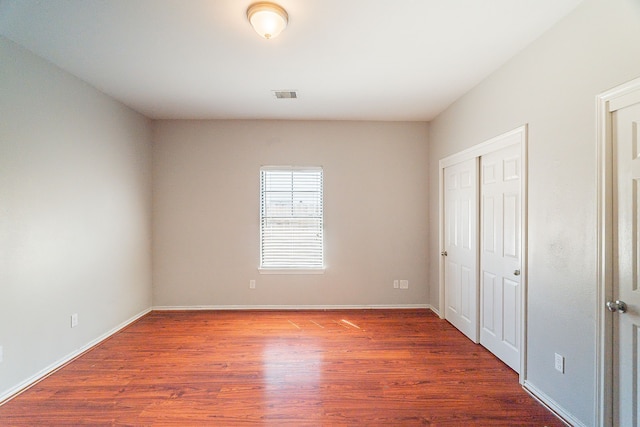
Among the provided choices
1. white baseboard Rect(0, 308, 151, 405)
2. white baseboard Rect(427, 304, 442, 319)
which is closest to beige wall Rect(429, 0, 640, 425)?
white baseboard Rect(427, 304, 442, 319)

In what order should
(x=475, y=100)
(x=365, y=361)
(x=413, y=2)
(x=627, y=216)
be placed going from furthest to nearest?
(x=475, y=100) < (x=365, y=361) < (x=413, y=2) < (x=627, y=216)

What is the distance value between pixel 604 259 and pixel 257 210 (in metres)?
3.62

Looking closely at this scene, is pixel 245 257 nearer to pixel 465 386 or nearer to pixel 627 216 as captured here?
pixel 465 386

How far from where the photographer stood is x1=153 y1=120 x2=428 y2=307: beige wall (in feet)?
13.3

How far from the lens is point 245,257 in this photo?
406 cm

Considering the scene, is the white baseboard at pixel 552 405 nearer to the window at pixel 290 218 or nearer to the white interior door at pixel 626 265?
the white interior door at pixel 626 265

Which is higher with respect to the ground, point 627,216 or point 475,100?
point 475,100

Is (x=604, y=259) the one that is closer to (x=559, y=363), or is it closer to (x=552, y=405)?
(x=559, y=363)

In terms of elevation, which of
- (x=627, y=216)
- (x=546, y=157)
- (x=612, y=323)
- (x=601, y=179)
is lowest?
(x=612, y=323)

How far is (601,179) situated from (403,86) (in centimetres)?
193

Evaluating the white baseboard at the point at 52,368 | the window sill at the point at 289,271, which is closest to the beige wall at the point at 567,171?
the window sill at the point at 289,271

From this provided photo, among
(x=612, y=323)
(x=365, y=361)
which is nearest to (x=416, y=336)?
(x=365, y=361)

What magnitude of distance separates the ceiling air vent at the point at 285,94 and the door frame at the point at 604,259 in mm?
2577

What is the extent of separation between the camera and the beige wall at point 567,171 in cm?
165
